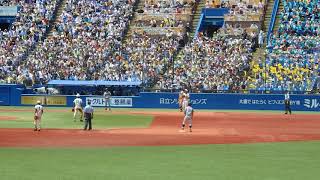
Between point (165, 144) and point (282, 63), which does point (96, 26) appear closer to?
point (282, 63)

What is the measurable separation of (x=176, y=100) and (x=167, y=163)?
36.8 m

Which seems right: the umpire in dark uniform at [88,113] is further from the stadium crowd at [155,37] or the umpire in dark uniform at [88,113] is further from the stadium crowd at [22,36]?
the stadium crowd at [22,36]

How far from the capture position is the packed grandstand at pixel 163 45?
5928cm

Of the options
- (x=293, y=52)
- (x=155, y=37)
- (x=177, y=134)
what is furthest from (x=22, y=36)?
(x=177, y=134)

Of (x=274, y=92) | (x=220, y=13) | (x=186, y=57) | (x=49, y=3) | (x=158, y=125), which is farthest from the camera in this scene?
(x=49, y=3)

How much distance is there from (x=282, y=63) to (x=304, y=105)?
157 inches

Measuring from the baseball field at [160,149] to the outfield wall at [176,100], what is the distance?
33.8 feet

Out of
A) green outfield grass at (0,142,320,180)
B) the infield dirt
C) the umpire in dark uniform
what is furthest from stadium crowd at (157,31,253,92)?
green outfield grass at (0,142,320,180)

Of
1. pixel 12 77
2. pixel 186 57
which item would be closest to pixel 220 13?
pixel 186 57

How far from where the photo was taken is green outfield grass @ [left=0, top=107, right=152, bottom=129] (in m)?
40.6

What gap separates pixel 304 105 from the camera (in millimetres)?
57562

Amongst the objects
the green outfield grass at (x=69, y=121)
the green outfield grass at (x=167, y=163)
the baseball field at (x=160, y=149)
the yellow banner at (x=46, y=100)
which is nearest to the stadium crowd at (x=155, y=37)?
the yellow banner at (x=46, y=100)

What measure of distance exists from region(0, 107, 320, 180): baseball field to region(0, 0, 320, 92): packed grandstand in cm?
1271

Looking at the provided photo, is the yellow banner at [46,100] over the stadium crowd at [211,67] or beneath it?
beneath
